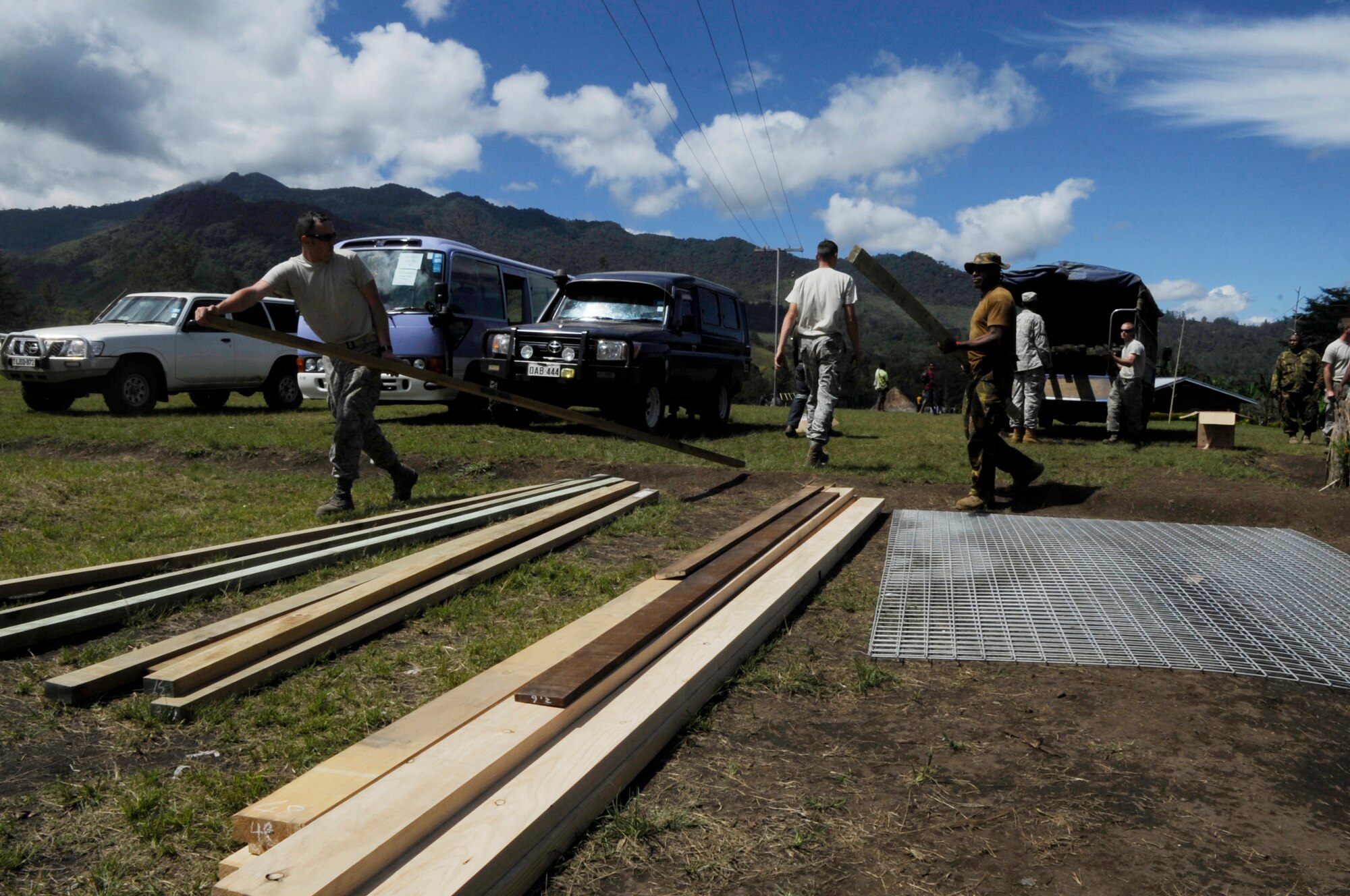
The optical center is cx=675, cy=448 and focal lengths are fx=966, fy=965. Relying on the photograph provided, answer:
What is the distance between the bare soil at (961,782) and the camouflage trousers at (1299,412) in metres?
15.5

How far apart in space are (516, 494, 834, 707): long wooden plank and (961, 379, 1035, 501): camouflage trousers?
2.38 meters

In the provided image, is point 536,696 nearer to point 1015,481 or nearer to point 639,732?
point 639,732

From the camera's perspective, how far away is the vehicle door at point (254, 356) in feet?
50.9

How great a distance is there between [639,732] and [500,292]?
40.1 feet

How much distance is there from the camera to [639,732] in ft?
8.86

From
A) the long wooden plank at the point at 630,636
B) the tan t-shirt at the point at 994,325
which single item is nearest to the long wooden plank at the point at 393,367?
the long wooden plank at the point at 630,636

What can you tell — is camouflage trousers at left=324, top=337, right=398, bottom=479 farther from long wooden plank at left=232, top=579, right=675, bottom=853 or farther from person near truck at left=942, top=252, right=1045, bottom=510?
person near truck at left=942, top=252, right=1045, bottom=510

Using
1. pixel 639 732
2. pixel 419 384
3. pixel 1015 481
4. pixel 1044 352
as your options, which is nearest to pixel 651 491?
pixel 1015 481

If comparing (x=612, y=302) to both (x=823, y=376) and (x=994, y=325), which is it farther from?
(x=994, y=325)

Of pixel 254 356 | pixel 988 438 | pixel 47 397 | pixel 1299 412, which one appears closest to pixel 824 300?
pixel 988 438

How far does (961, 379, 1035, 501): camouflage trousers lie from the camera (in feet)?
22.8

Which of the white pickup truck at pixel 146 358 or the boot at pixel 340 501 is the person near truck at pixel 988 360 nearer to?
the boot at pixel 340 501

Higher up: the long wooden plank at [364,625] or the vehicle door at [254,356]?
the vehicle door at [254,356]

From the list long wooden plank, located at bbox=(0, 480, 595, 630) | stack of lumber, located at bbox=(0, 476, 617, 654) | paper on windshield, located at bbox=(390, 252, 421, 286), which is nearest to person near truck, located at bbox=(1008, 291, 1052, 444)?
paper on windshield, located at bbox=(390, 252, 421, 286)
